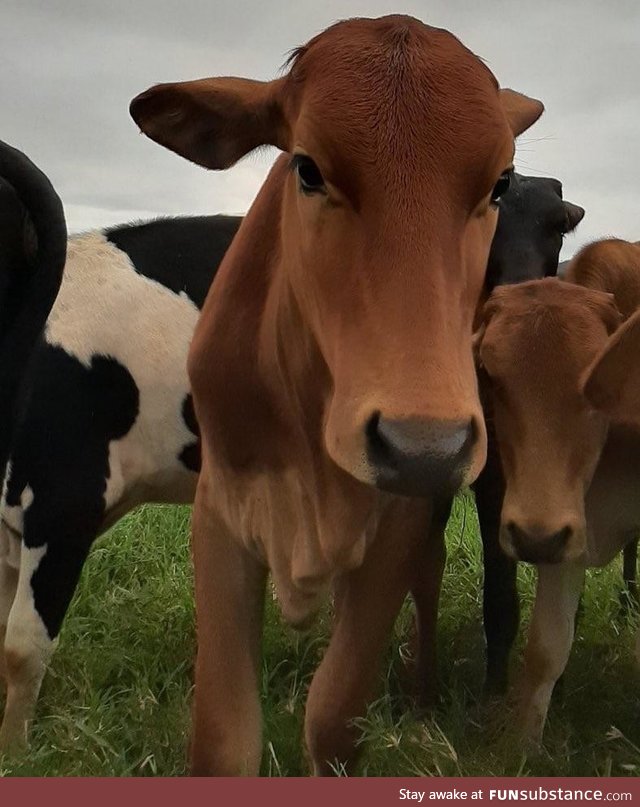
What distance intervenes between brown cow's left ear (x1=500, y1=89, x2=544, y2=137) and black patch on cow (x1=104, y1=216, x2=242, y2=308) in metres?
1.06

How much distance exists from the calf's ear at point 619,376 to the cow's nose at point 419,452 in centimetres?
51

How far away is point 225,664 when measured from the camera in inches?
62.9

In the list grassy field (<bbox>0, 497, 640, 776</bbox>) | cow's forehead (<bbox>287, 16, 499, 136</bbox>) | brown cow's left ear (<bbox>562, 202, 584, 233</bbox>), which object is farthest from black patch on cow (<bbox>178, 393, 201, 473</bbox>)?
cow's forehead (<bbox>287, 16, 499, 136</bbox>)

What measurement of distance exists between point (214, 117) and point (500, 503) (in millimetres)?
910

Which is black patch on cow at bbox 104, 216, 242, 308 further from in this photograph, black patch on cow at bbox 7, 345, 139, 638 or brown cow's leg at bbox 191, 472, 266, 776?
brown cow's leg at bbox 191, 472, 266, 776

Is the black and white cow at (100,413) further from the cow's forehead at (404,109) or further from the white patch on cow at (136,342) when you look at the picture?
the cow's forehead at (404,109)

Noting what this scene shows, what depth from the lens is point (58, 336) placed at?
7.31ft

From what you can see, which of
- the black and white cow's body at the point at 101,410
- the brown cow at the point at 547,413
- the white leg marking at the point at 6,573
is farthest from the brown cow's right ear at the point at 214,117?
the white leg marking at the point at 6,573

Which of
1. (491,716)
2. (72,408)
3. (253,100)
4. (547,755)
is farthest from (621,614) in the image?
(253,100)

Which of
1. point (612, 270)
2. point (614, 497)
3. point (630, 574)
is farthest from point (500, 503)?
point (630, 574)

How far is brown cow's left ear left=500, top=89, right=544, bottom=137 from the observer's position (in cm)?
144

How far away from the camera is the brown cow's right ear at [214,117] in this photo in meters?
1.32

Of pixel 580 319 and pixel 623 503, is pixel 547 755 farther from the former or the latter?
pixel 580 319

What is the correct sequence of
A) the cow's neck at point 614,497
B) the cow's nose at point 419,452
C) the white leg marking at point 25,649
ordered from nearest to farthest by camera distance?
1. the cow's nose at point 419,452
2. the cow's neck at point 614,497
3. the white leg marking at point 25,649
